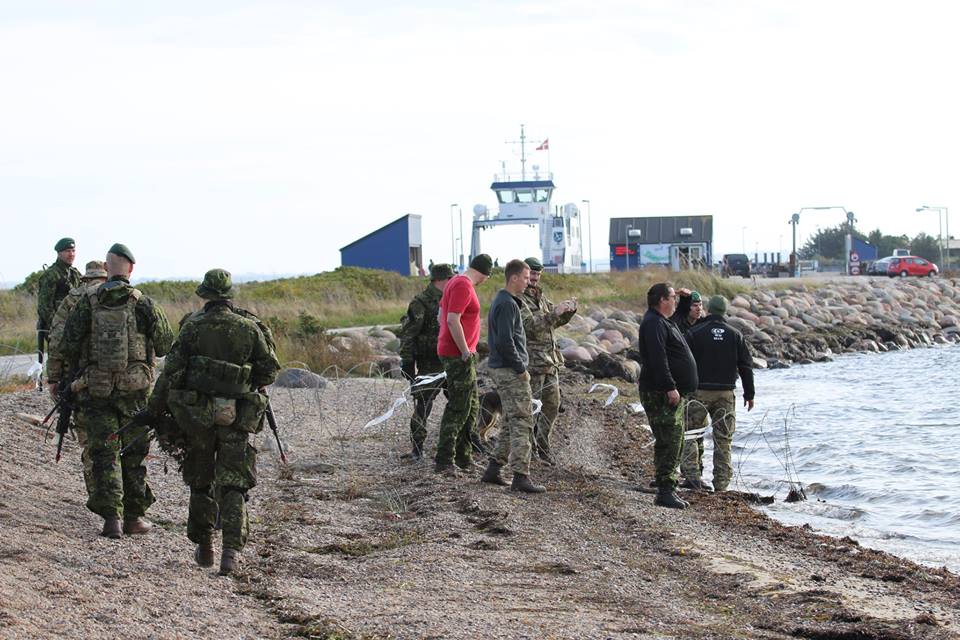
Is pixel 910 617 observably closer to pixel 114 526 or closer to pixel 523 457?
pixel 523 457

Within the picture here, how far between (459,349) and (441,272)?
114 cm

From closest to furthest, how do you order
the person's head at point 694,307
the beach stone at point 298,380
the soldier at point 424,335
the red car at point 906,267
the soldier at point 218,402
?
1. the soldier at point 218,402
2. the soldier at point 424,335
3. the person's head at point 694,307
4. the beach stone at point 298,380
5. the red car at point 906,267

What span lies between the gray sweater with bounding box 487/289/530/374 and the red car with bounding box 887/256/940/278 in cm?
4883

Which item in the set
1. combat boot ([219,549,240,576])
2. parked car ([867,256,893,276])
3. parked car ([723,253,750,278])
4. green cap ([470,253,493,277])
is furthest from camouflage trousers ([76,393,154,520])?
parked car ([867,256,893,276])

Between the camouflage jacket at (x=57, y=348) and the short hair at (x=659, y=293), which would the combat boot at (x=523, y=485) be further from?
the camouflage jacket at (x=57, y=348)

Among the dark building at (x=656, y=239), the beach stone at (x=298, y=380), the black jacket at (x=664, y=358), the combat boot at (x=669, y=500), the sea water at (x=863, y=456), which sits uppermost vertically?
the dark building at (x=656, y=239)

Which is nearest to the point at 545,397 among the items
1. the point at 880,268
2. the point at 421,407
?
the point at 421,407

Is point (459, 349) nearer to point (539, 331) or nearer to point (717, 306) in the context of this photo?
point (539, 331)

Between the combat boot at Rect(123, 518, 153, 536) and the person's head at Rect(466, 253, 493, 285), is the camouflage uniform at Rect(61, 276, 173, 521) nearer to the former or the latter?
the combat boot at Rect(123, 518, 153, 536)

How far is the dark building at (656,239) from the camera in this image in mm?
51750

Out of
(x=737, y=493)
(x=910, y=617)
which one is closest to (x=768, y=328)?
(x=737, y=493)

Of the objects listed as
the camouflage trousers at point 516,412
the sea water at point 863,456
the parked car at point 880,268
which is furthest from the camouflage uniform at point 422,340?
the parked car at point 880,268

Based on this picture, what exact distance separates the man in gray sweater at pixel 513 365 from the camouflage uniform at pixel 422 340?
3.80 ft

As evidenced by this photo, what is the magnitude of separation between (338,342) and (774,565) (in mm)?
13101
